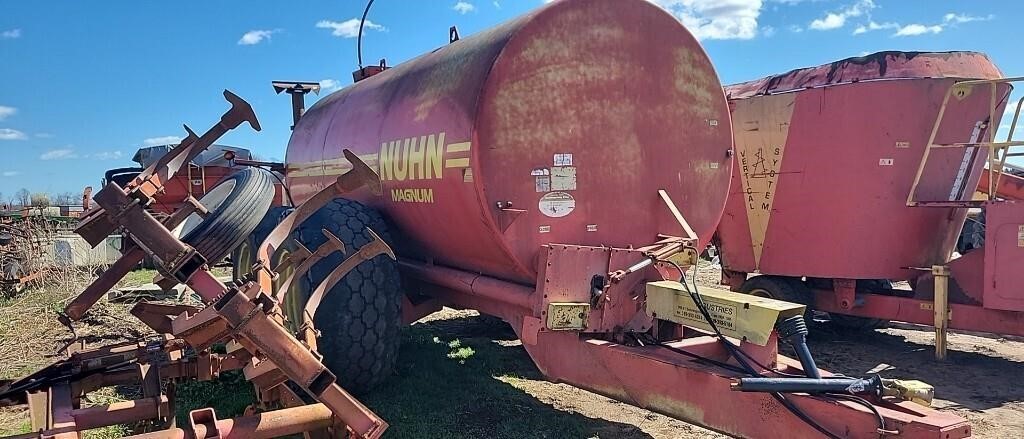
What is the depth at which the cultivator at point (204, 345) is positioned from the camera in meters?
2.82

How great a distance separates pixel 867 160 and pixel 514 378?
3.57 meters

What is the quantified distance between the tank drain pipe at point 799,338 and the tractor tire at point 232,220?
8.24 ft

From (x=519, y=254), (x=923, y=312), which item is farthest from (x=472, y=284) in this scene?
(x=923, y=312)

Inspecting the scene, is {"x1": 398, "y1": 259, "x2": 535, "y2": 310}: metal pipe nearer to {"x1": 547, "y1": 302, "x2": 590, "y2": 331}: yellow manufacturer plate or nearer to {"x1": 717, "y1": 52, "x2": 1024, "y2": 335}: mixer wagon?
{"x1": 547, "y1": 302, "x2": 590, "y2": 331}: yellow manufacturer plate

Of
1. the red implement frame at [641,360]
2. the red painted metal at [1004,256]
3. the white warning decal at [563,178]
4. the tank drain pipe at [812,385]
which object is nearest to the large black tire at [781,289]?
the red painted metal at [1004,256]

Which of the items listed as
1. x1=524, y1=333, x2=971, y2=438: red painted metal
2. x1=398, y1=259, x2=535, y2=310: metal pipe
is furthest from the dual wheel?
x1=524, y1=333, x2=971, y2=438: red painted metal

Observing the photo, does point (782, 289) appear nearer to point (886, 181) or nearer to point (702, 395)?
point (886, 181)

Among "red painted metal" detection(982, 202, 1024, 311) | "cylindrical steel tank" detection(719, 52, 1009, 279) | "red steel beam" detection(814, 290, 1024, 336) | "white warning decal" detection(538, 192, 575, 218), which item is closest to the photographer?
"white warning decal" detection(538, 192, 575, 218)

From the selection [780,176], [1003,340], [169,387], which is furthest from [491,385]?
[1003,340]

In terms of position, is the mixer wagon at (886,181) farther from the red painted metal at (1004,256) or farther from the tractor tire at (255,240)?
the tractor tire at (255,240)

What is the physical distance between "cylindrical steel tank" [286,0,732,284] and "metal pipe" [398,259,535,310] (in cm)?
8

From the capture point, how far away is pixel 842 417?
2.78 metres

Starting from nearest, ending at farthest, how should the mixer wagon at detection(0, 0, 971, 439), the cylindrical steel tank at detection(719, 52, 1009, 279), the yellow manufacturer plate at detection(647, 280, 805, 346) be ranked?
1. the mixer wagon at detection(0, 0, 971, 439)
2. the yellow manufacturer plate at detection(647, 280, 805, 346)
3. the cylindrical steel tank at detection(719, 52, 1009, 279)

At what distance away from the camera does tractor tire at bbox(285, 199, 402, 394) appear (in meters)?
4.50
